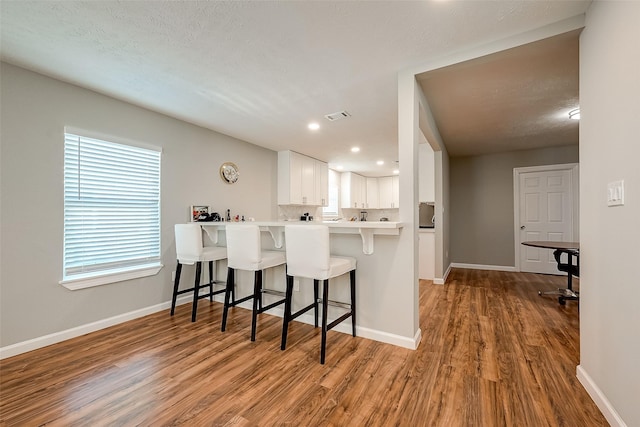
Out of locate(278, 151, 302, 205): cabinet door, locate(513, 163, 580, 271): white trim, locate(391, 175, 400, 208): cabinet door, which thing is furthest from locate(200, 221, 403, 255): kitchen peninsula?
locate(391, 175, 400, 208): cabinet door

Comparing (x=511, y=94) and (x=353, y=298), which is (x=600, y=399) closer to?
(x=353, y=298)

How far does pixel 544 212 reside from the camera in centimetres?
520

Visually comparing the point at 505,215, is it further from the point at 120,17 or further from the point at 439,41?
the point at 120,17

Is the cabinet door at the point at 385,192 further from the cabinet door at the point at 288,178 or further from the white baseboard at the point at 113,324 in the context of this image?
the white baseboard at the point at 113,324

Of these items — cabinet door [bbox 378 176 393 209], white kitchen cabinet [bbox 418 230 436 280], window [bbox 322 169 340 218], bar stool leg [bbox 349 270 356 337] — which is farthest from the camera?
cabinet door [bbox 378 176 393 209]

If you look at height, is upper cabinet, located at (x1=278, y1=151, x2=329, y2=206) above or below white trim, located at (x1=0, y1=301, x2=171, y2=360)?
above

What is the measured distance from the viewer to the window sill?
256 cm

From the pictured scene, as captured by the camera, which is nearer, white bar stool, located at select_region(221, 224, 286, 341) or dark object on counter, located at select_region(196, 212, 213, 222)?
white bar stool, located at select_region(221, 224, 286, 341)

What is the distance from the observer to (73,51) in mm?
2084

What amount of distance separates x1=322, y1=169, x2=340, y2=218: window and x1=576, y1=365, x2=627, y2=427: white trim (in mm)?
5530

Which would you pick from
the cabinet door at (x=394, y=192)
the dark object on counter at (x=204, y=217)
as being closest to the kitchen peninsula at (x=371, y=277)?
the dark object on counter at (x=204, y=217)

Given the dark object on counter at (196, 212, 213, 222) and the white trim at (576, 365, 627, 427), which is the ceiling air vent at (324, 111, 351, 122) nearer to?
the dark object on counter at (196, 212, 213, 222)

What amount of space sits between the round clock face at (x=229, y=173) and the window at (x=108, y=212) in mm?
937

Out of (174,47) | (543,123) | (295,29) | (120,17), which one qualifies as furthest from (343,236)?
(543,123)
